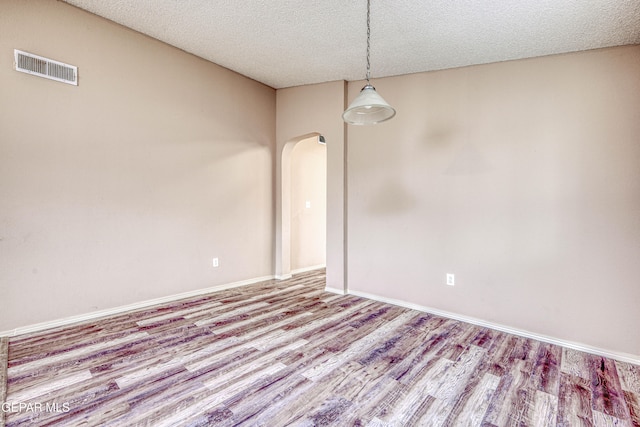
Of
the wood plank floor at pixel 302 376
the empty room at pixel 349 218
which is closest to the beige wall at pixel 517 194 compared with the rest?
the empty room at pixel 349 218

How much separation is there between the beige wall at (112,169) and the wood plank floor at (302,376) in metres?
0.52

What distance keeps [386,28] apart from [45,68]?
3.03 m

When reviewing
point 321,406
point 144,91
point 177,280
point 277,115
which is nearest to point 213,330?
point 177,280

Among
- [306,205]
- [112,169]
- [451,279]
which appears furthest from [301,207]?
[112,169]

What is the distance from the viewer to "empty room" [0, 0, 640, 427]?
6.69 ft

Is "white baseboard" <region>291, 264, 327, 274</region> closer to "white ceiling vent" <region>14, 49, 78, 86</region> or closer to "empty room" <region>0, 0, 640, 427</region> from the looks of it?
"empty room" <region>0, 0, 640, 427</region>

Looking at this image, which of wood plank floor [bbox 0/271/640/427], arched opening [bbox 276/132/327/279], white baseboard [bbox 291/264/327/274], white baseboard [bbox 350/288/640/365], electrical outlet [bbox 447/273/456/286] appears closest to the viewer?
wood plank floor [bbox 0/271/640/427]

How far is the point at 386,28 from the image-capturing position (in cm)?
281

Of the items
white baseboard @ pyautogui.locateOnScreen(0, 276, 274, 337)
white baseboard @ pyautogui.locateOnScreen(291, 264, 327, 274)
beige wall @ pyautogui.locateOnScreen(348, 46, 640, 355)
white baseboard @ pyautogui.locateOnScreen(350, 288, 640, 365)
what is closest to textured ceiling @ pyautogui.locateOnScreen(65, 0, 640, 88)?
beige wall @ pyautogui.locateOnScreen(348, 46, 640, 355)

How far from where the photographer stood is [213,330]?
288 centimetres

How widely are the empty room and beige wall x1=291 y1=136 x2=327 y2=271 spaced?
1422 mm

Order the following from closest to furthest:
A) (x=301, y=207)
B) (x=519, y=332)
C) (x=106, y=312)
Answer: (x=519, y=332) < (x=106, y=312) < (x=301, y=207)

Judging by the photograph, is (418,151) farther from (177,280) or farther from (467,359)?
(177,280)

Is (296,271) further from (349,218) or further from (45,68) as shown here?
(45,68)
